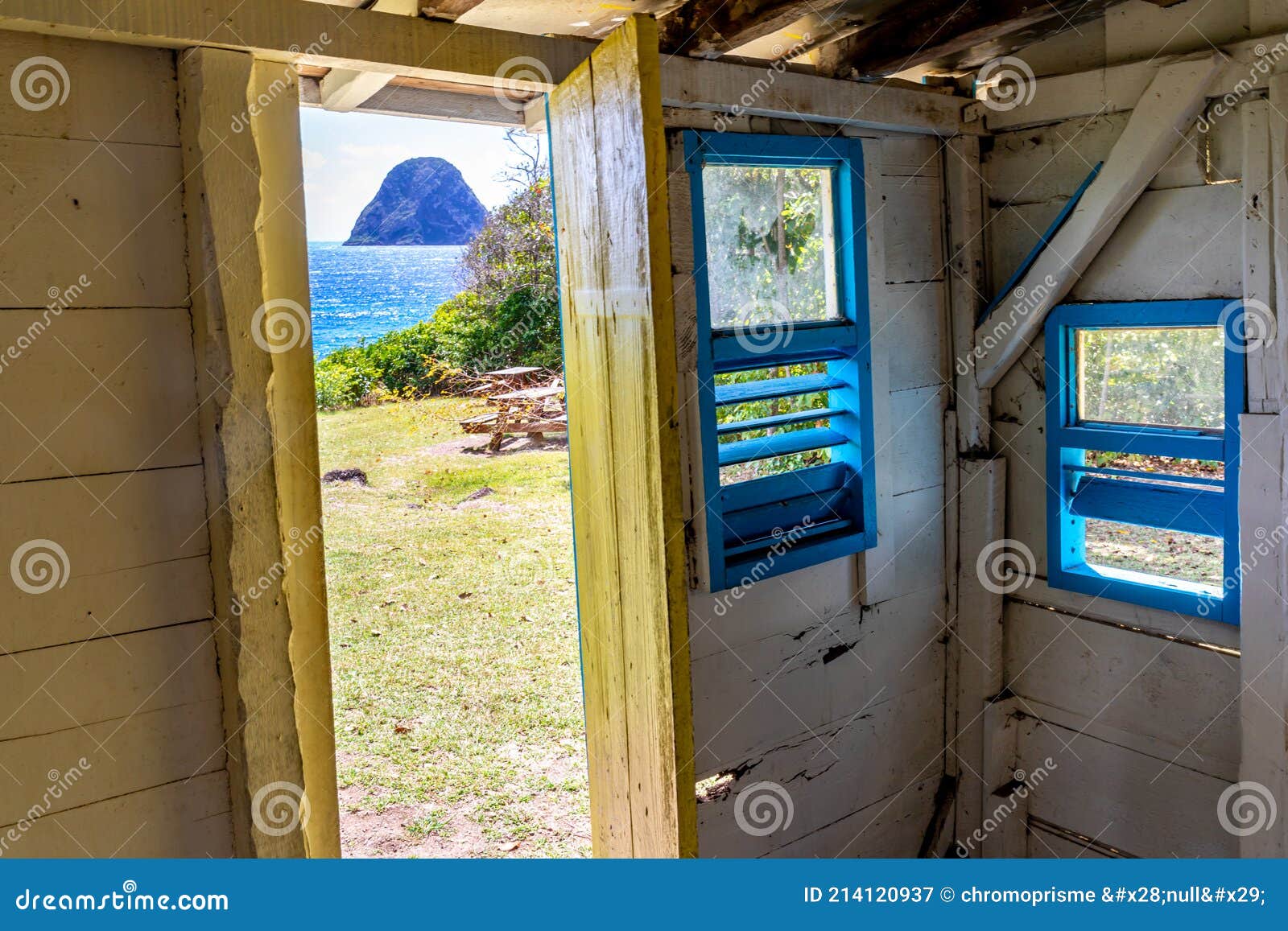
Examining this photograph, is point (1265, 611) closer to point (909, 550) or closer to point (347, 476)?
point (909, 550)

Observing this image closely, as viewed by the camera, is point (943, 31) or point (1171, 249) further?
point (1171, 249)

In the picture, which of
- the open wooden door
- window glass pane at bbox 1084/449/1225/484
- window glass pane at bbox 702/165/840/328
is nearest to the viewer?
the open wooden door

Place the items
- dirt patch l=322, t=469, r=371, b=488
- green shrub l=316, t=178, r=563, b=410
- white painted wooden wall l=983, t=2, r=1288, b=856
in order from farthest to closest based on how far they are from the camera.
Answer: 1. green shrub l=316, t=178, r=563, b=410
2. dirt patch l=322, t=469, r=371, b=488
3. white painted wooden wall l=983, t=2, r=1288, b=856

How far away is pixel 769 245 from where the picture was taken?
290cm

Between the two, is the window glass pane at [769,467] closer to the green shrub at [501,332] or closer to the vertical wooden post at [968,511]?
the vertical wooden post at [968,511]

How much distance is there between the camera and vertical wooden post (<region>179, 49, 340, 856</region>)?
185cm

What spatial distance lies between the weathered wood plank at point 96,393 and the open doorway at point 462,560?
143cm

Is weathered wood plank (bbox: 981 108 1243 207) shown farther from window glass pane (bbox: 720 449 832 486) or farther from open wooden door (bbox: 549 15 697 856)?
open wooden door (bbox: 549 15 697 856)

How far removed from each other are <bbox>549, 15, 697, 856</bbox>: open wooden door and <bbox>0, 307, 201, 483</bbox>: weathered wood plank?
824 mm

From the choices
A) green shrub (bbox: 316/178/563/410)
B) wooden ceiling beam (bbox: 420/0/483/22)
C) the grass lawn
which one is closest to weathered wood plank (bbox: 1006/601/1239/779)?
the grass lawn

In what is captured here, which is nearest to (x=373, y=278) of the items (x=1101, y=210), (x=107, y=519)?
(x=1101, y=210)

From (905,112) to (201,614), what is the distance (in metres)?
2.50

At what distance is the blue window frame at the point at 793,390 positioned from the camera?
107 inches

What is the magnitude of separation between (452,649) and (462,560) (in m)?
1.67
